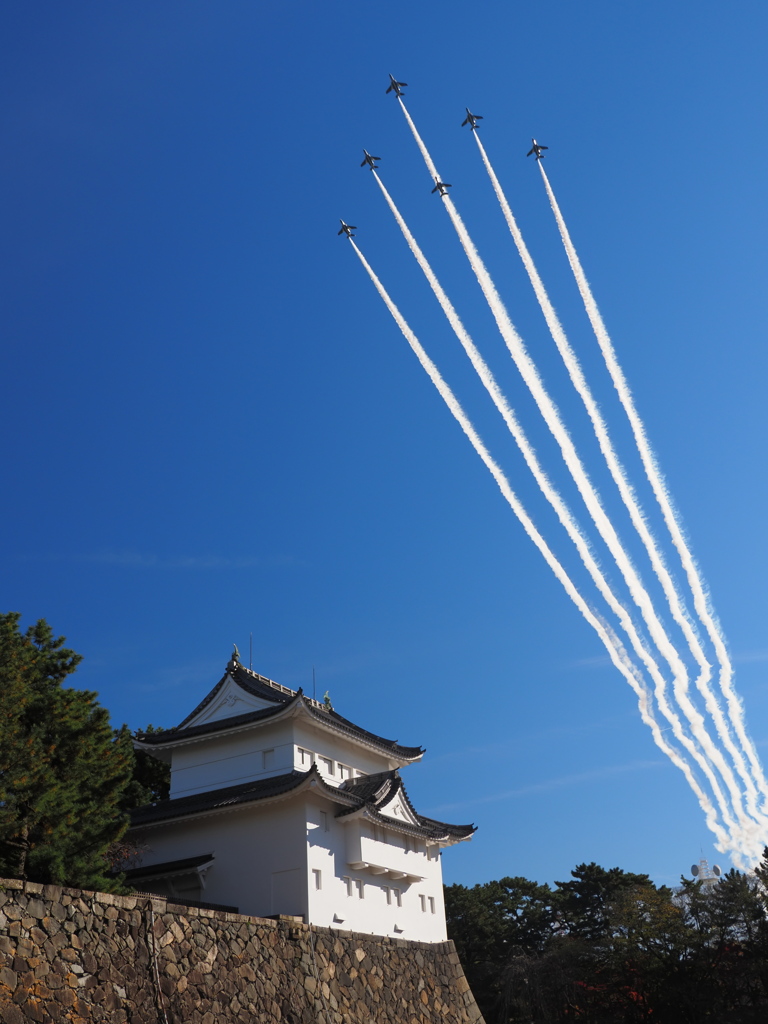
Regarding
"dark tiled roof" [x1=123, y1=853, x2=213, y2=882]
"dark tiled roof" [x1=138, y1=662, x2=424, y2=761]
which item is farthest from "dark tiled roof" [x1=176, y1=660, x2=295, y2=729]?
"dark tiled roof" [x1=123, y1=853, x2=213, y2=882]

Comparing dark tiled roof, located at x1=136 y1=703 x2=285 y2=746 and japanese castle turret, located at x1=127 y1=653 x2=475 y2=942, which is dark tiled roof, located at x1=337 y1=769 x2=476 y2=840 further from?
dark tiled roof, located at x1=136 y1=703 x2=285 y2=746

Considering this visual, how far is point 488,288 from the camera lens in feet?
109

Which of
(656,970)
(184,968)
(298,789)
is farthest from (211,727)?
(656,970)

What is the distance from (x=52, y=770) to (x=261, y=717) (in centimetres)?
1032

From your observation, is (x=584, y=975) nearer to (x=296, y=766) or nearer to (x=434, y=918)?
(x=434, y=918)

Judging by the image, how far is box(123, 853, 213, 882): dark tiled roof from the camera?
86.5 feet

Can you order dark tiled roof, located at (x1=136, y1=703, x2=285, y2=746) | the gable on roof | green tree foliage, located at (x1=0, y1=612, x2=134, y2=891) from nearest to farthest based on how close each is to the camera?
green tree foliage, located at (x1=0, y1=612, x2=134, y2=891)
dark tiled roof, located at (x1=136, y1=703, x2=285, y2=746)
the gable on roof

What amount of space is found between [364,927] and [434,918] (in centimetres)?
465

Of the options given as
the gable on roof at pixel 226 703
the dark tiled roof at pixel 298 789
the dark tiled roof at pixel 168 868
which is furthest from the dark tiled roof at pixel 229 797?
the gable on roof at pixel 226 703

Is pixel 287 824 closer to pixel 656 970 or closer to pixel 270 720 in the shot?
pixel 270 720

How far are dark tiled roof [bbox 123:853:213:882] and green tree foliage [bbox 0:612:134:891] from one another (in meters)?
4.85

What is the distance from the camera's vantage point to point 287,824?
1036 inches

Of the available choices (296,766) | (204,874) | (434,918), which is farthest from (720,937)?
(204,874)

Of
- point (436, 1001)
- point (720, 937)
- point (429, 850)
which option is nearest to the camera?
point (436, 1001)
